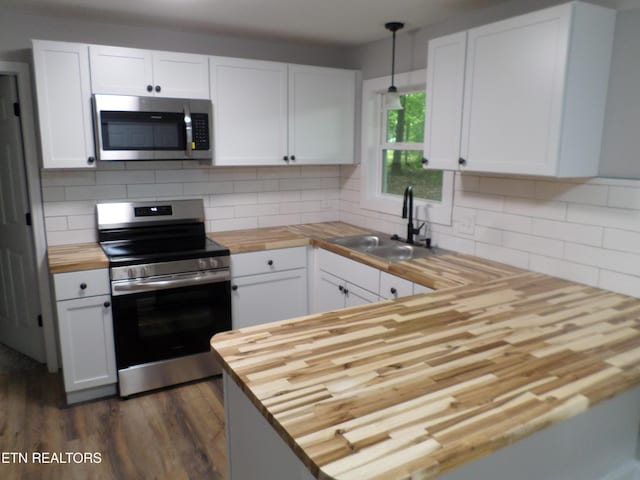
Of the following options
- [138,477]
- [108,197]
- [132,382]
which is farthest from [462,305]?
[108,197]

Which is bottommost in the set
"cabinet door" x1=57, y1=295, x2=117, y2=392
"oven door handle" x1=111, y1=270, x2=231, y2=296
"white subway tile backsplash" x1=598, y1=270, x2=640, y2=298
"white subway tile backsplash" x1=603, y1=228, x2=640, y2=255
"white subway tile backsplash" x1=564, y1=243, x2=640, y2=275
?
"cabinet door" x1=57, y1=295, x2=117, y2=392

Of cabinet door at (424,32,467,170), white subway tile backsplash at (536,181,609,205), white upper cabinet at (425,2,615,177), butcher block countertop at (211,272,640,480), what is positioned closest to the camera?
butcher block countertop at (211,272,640,480)

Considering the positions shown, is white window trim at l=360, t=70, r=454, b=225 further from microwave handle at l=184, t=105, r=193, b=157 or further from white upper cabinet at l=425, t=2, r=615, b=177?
microwave handle at l=184, t=105, r=193, b=157

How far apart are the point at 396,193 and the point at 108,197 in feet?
6.86

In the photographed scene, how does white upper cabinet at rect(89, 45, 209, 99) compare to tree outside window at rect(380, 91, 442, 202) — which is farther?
tree outside window at rect(380, 91, 442, 202)

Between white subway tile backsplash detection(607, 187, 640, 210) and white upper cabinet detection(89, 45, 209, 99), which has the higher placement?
white upper cabinet detection(89, 45, 209, 99)

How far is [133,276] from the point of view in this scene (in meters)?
2.83

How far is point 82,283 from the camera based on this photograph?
2.74m

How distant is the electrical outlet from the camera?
2.87 meters

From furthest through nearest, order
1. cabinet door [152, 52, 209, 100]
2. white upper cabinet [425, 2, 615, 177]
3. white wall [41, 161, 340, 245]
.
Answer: white wall [41, 161, 340, 245] → cabinet door [152, 52, 209, 100] → white upper cabinet [425, 2, 615, 177]

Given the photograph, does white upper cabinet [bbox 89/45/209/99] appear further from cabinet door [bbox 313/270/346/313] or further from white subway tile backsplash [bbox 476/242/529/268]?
white subway tile backsplash [bbox 476/242/529/268]

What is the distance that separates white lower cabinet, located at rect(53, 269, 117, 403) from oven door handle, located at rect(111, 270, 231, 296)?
3.5 inches

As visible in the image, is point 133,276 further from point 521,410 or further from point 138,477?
point 521,410

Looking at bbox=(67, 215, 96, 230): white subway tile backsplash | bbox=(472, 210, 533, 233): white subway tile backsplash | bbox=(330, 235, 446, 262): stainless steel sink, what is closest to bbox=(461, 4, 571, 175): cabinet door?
bbox=(472, 210, 533, 233): white subway tile backsplash
